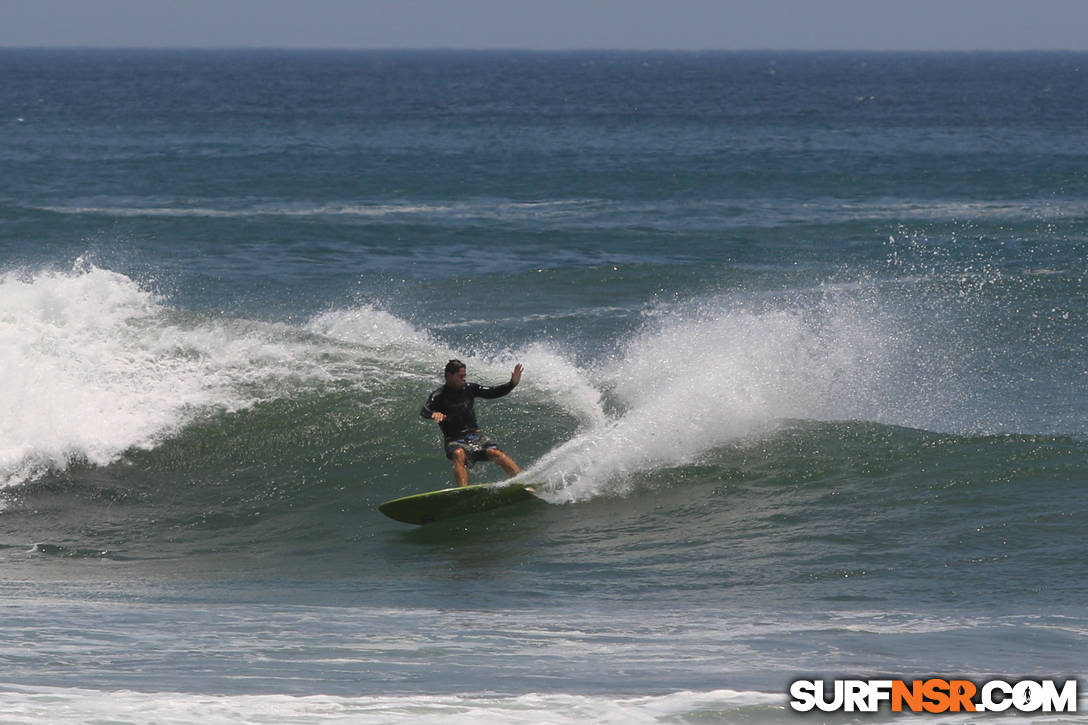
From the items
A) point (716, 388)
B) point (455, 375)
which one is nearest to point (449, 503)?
point (455, 375)

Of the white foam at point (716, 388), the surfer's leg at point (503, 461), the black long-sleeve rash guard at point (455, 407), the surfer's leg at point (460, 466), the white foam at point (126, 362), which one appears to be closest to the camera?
the surfer's leg at point (460, 466)

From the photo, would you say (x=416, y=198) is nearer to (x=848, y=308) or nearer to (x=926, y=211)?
(x=926, y=211)

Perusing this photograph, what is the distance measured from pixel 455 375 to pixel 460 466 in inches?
31.8

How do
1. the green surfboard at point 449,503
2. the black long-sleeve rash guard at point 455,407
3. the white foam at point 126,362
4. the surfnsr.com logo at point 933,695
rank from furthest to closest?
the white foam at point 126,362
the black long-sleeve rash guard at point 455,407
the green surfboard at point 449,503
the surfnsr.com logo at point 933,695

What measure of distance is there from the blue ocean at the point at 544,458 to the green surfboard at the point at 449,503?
0.14m

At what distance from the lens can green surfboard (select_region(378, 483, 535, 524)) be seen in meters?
10.9

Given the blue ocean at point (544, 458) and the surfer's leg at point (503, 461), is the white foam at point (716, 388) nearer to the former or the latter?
the blue ocean at point (544, 458)

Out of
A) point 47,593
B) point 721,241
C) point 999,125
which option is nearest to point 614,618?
point 47,593

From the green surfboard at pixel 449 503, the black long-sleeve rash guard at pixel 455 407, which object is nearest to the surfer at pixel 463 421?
the black long-sleeve rash guard at pixel 455 407

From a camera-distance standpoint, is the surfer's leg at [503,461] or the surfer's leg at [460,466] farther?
the surfer's leg at [503,461]

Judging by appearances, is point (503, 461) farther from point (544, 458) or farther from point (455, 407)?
point (544, 458)

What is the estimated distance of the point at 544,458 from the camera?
1240 centimetres

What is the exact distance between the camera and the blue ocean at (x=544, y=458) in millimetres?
7168

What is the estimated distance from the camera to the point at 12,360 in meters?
14.3
